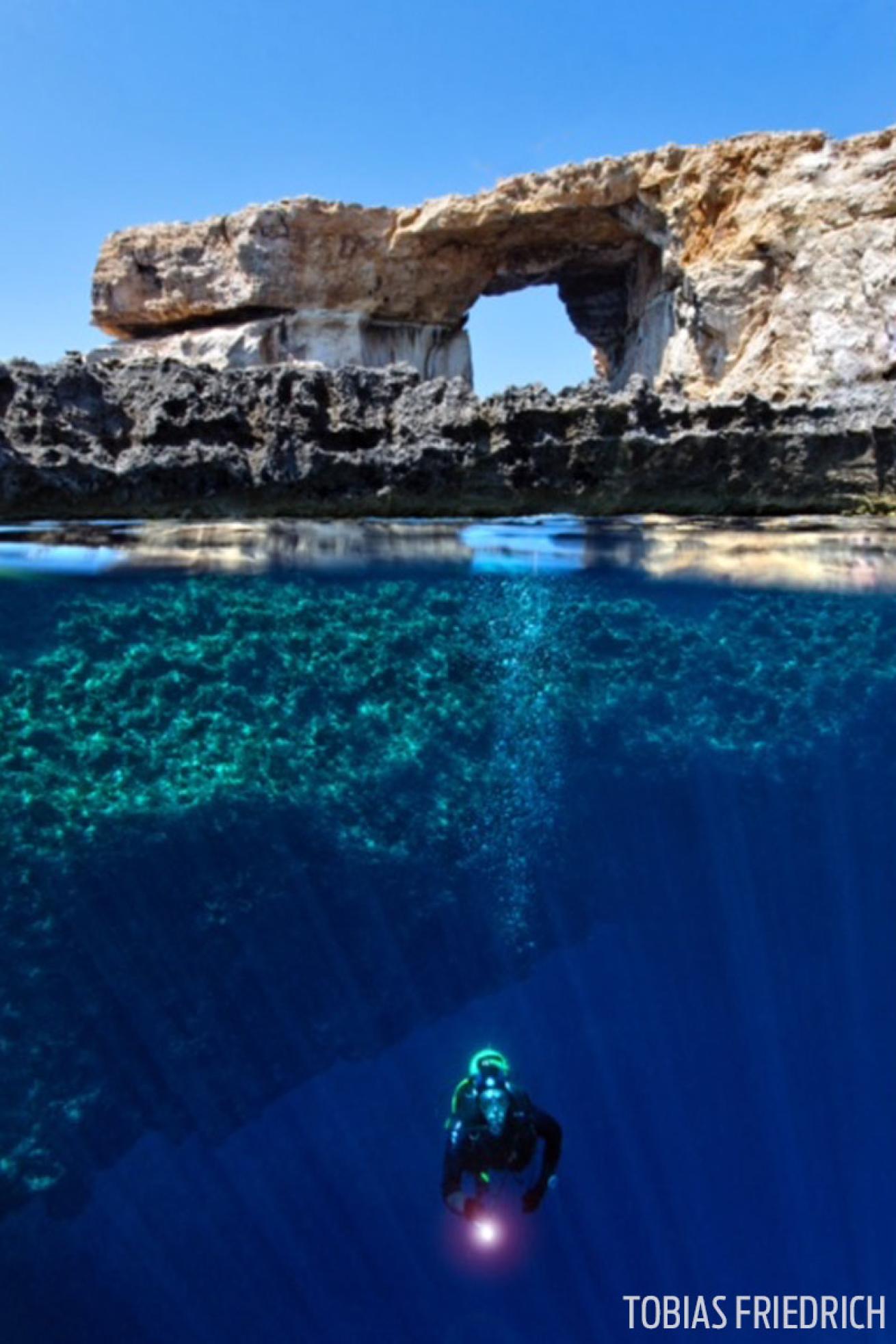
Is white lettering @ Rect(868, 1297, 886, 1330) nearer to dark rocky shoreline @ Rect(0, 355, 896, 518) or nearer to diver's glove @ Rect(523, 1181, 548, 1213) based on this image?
diver's glove @ Rect(523, 1181, 548, 1213)

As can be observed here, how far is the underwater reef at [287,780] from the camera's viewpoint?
9.19 meters

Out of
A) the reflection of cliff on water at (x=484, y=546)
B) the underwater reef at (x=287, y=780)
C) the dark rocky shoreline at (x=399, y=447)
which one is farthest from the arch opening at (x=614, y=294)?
the dark rocky shoreline at (x=399, y=447)

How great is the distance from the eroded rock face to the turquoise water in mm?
3799

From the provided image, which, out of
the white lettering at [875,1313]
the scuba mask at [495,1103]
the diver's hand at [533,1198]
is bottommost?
the white lettering at [875,1313]

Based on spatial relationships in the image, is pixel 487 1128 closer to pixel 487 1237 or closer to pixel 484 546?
pixel 487 1237

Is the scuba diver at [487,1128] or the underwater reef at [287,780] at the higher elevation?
the underwater reef at [287,780]

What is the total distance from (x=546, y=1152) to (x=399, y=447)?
5.15 m

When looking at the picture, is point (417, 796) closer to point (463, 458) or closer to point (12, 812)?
point (12, 812)

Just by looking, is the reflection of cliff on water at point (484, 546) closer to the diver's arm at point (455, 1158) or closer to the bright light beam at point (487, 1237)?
the diver's arm at point (455, 1158)

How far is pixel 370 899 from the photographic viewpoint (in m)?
12.5

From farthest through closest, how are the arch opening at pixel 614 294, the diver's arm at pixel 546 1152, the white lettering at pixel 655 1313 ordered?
the arch opening at pixel 614 294
the white lettering at pixel 655 1313
the diver's arm at pixel 546 1152

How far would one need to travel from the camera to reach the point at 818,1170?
1198cm

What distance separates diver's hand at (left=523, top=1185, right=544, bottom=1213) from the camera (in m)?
6.25

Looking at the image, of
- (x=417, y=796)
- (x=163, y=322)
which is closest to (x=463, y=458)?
(x=417, y=796)
